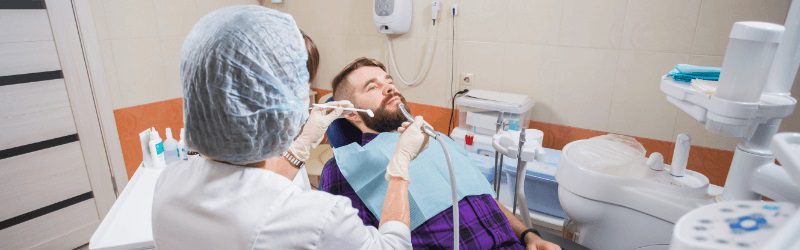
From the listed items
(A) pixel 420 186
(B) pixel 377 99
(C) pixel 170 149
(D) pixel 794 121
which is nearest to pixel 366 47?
(B) pixel 377 99

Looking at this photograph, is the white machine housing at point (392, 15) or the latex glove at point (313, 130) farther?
the white machine housing at point (392, 15)

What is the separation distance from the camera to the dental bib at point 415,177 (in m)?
1.30

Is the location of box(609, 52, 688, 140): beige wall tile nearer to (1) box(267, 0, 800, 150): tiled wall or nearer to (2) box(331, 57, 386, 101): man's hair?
(1) box(267, 0, 800, 150): tiled wall

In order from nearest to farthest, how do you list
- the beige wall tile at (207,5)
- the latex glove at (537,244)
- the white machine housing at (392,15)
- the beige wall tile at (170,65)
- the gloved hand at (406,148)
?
1. the gloved hand at (406,148)
2. the latex glove at (537,244)
3. the white machine housing at (392,15)
4. the beige wall tile at (170,65)
5. the beige wall tile at (207,5)

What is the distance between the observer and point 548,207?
1.67 metres

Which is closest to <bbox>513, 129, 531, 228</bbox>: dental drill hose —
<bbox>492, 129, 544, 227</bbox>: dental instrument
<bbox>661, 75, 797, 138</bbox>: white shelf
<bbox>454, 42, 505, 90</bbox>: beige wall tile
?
<bbox>492, 129, 544, 227</bbox>: dental instrument

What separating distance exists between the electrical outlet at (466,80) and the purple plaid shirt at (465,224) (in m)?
0.93

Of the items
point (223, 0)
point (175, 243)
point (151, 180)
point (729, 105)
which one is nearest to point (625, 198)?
point (729, 105)

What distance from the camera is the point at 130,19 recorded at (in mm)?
2102

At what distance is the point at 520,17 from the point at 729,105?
4.20 feet

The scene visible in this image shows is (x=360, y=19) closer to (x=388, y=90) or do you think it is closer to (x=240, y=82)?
(x=388, y=90)

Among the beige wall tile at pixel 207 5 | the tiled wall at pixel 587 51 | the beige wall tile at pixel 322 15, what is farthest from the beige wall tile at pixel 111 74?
the tiled wall at pixel 587 51

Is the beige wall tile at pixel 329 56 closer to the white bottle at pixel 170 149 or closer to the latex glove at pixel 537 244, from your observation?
the white bottle at pixel 170 149

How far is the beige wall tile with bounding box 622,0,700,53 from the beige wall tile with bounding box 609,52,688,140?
43 mm
